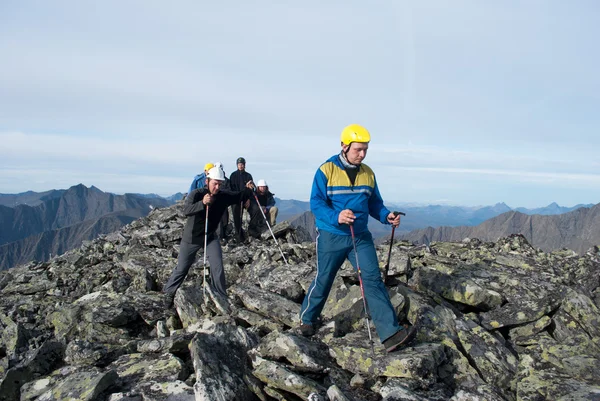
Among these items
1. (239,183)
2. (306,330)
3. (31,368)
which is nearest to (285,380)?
(306,330)

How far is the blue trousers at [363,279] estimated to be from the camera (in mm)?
8156

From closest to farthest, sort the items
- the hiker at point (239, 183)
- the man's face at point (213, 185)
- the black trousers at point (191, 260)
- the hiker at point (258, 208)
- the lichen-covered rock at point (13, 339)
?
the lichen-covered rock at point (13, 339) → the man's face at point (213, 185) → the black trousers at point (191, 260) → the hiker at point (239, 183) → the hiker at point (258, 208)

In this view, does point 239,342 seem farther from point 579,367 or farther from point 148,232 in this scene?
point 148,232

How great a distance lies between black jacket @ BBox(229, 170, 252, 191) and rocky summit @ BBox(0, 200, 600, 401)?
8724mm

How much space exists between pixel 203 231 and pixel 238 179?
10650 mm

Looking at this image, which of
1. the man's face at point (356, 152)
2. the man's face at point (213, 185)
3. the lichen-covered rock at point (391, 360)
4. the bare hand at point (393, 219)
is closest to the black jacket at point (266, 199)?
the man's face at point (213, 185)

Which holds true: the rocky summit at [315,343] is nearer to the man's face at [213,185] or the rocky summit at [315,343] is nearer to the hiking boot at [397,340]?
the hiking boot at [397,340]

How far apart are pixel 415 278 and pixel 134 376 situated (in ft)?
24.9

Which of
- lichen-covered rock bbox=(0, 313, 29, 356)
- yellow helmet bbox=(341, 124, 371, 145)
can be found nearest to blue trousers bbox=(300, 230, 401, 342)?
yellow helmet bbox=(341, 124, 371, 145)

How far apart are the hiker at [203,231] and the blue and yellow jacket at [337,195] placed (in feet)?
16.3

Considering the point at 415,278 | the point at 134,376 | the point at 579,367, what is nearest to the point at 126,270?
the point at 134,376

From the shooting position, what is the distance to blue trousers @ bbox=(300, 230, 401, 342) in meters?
8.16

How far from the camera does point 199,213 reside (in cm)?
1304

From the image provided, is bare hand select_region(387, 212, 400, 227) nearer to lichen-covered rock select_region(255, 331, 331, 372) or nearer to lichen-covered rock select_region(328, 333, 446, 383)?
lichen-covered rock select_region(328, 333, 446, 383)
